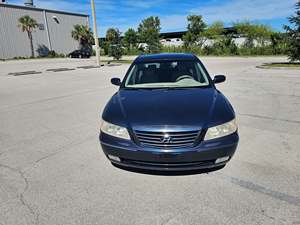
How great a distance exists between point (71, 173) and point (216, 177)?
204cm

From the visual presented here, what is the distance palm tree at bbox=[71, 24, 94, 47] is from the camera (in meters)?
52.9

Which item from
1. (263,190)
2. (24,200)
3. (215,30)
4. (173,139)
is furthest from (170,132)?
(215,30)

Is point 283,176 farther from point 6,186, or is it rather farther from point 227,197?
point 6,186

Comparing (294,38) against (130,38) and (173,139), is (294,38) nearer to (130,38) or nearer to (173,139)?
(173,139)

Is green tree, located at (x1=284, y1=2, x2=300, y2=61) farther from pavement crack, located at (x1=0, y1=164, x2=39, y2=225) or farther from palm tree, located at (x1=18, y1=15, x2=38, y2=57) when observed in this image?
palm tree, located at (x1=18, y1=15, x2=38, y2=57)

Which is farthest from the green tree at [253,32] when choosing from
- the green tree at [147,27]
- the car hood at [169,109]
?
the car hood at [169,109]

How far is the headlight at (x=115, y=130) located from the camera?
3.08m

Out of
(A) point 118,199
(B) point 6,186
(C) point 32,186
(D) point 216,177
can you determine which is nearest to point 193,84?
(D) point 216,177

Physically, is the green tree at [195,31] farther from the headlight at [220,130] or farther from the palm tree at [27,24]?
the headlight at [220,130]

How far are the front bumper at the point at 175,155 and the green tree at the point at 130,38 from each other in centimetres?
5377

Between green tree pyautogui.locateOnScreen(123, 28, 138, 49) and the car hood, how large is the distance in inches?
2080

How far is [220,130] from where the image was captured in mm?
3035

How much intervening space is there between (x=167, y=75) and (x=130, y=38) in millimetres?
53044

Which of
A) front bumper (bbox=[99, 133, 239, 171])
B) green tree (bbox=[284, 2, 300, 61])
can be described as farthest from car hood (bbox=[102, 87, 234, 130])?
green tree (bbox=[284, 2, 300, 61])
